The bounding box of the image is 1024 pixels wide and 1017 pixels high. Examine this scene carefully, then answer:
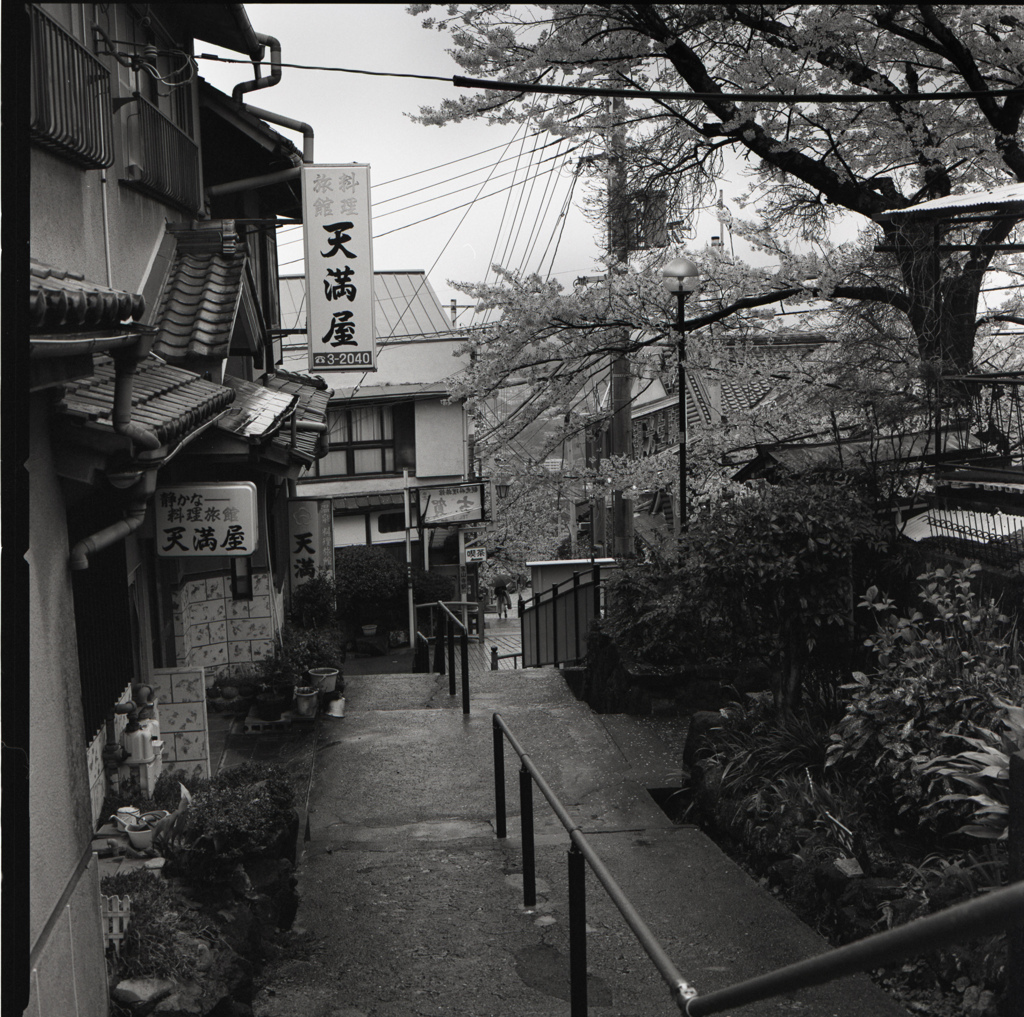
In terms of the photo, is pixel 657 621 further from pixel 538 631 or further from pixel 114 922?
pixel 114 922

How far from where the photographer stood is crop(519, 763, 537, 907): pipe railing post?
6656 millimetres

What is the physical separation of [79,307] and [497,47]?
9.75 metres

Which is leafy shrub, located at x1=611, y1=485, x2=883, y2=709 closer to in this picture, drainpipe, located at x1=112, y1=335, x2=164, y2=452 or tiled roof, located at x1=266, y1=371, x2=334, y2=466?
drainpipe, located at x1=112, y1=335, x2=164, y2=452

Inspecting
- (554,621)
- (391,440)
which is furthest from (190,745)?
(391,440)

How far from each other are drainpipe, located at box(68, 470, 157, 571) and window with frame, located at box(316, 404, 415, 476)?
27.5m

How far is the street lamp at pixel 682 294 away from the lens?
1291cm

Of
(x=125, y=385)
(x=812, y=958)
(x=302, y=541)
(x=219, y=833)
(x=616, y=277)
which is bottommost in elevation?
(x=219, y=833)

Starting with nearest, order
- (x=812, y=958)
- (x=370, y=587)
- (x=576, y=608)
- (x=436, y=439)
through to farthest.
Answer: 1. (x=812, y=958)
2. (x=576, y=608)
3. (x=370, y=587)
4. (x=436, y=439)

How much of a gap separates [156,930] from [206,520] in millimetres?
3897

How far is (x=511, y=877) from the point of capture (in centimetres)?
742

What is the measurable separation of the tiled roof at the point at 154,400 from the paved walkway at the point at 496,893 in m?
3.25

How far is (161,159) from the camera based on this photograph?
10.4 metres

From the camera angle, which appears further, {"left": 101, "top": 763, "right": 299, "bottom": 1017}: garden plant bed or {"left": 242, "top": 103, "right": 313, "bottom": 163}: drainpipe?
{"left": 242, "top": 103, "right": 313, "bottom": 163}: drainpipe

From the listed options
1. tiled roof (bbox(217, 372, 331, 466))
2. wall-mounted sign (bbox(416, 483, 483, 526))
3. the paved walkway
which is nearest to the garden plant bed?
the paved walkway
